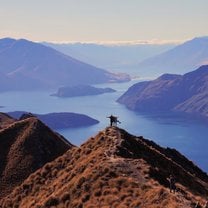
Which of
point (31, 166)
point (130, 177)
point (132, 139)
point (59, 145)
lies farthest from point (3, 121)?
point (130, 177)

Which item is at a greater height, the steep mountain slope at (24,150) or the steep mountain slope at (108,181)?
the steep mountain slope at (108,181)

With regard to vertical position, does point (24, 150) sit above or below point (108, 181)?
below

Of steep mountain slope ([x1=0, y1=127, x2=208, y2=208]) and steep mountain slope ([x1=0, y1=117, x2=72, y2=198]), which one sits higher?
steep mountain slope ([x1=0, y1=127, x2=208, y2=208])

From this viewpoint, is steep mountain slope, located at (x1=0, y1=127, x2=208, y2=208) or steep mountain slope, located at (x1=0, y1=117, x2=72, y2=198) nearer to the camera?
steep mountain slope, located at (x1=0, y1=127, x2=208, y2=208)

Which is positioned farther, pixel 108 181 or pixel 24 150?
pixel 24 150
